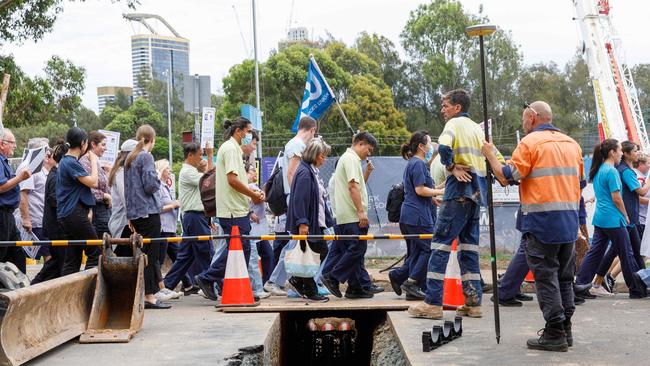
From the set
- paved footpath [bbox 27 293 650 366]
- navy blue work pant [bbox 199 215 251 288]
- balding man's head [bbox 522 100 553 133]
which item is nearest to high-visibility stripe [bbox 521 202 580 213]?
balding man's head [bbox 522 100 553 133]

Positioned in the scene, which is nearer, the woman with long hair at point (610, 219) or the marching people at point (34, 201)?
the woman with long hair at point (610, 219)

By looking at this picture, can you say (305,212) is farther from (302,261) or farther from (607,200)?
(607,200)

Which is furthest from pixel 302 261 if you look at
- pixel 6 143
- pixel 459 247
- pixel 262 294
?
pixel 6 143

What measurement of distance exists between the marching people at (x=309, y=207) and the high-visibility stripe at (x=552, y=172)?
3.64 meters

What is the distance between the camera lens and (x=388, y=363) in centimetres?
749

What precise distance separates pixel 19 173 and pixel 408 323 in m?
4.34

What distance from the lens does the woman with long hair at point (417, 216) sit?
389 inches

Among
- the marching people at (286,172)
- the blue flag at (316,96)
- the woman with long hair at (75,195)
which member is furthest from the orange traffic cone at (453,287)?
the blue flag at (316,96)

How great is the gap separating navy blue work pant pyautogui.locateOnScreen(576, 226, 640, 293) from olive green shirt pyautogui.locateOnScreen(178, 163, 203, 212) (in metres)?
4.70

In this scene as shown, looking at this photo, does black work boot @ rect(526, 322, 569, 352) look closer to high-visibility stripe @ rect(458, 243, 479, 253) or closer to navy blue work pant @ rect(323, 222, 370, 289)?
high-visibility stripe @ rect(458, 243, 479, 253)

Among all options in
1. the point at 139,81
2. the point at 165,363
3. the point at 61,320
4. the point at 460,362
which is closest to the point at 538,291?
the point at 460,362

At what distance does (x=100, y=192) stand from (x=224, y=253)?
63.4 inches

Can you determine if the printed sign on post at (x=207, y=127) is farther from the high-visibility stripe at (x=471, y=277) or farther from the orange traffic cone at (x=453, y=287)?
the high-visibility stripe at (x=471, y=277)

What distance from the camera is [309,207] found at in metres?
9.84
